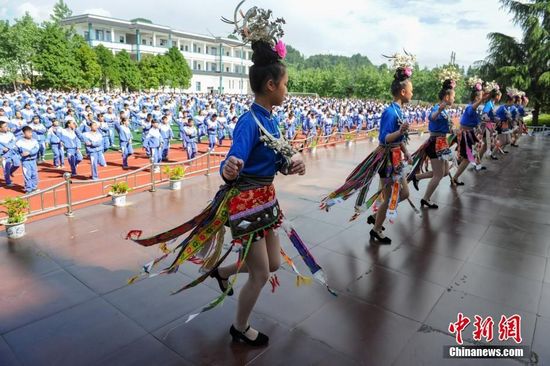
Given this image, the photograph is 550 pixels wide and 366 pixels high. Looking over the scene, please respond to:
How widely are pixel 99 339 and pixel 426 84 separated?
4720cm

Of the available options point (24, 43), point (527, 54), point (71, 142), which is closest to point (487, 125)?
point (71, 142)

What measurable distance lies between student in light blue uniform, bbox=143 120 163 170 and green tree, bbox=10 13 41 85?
3044 cm

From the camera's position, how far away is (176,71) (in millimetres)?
43906

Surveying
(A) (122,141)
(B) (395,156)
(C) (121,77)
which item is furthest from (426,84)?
(B) (395,156)

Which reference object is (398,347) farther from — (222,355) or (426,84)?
(426,84)

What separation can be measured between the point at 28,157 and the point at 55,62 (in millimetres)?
28290

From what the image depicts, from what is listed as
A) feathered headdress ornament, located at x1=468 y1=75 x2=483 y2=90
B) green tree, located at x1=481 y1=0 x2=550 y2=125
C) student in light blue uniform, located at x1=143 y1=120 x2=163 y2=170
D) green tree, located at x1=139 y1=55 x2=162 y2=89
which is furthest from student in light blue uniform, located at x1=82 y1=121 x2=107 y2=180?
green tree, located at x1=139 y1=55 x2=162 y2=89

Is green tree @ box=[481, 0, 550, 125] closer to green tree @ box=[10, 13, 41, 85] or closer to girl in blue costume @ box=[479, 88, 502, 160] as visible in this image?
girl in blue costume @ box=[479, 88, 502, 160]

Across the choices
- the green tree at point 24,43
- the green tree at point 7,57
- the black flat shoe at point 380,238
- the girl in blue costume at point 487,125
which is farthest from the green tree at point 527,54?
the green tree at point 7,57

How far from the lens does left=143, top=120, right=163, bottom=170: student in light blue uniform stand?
11.8 m

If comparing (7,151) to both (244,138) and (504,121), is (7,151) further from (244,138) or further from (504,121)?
(504,121)

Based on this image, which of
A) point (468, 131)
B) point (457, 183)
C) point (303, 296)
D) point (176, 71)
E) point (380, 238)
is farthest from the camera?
point (176, 71)

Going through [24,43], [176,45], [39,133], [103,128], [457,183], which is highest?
[176,45]

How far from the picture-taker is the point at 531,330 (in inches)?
121
